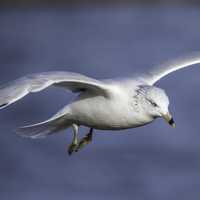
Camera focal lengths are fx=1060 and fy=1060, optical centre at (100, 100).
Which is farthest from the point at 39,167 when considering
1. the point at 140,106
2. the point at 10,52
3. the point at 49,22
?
the point at 49,22

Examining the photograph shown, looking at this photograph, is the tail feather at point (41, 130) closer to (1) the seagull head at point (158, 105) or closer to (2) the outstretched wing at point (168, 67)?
(2) the outstretched wing at point (168, 67)

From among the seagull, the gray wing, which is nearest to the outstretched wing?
the seagull

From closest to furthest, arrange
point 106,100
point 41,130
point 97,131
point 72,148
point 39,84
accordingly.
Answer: point 39,84 → point 106,100 → point 72,148 → point 41,130 → point 97,131

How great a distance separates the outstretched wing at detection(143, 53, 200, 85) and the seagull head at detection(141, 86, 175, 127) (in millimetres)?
764

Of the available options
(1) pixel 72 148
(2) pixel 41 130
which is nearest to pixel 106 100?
(1) pixel 72 148

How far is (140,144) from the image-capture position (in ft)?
50.1

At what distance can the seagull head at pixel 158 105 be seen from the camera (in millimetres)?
8383

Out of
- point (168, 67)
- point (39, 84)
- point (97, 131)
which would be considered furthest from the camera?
point (97, 131)

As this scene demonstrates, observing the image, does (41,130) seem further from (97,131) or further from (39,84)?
(97,131)

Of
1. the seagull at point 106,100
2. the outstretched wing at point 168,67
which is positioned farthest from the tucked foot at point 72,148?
the outstretched wing at point 168,67

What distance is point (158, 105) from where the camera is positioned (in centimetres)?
839

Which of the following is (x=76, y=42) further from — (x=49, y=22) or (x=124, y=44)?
(x=49, y=22)

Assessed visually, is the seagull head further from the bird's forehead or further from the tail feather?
the tail feather

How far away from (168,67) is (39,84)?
2.04m
